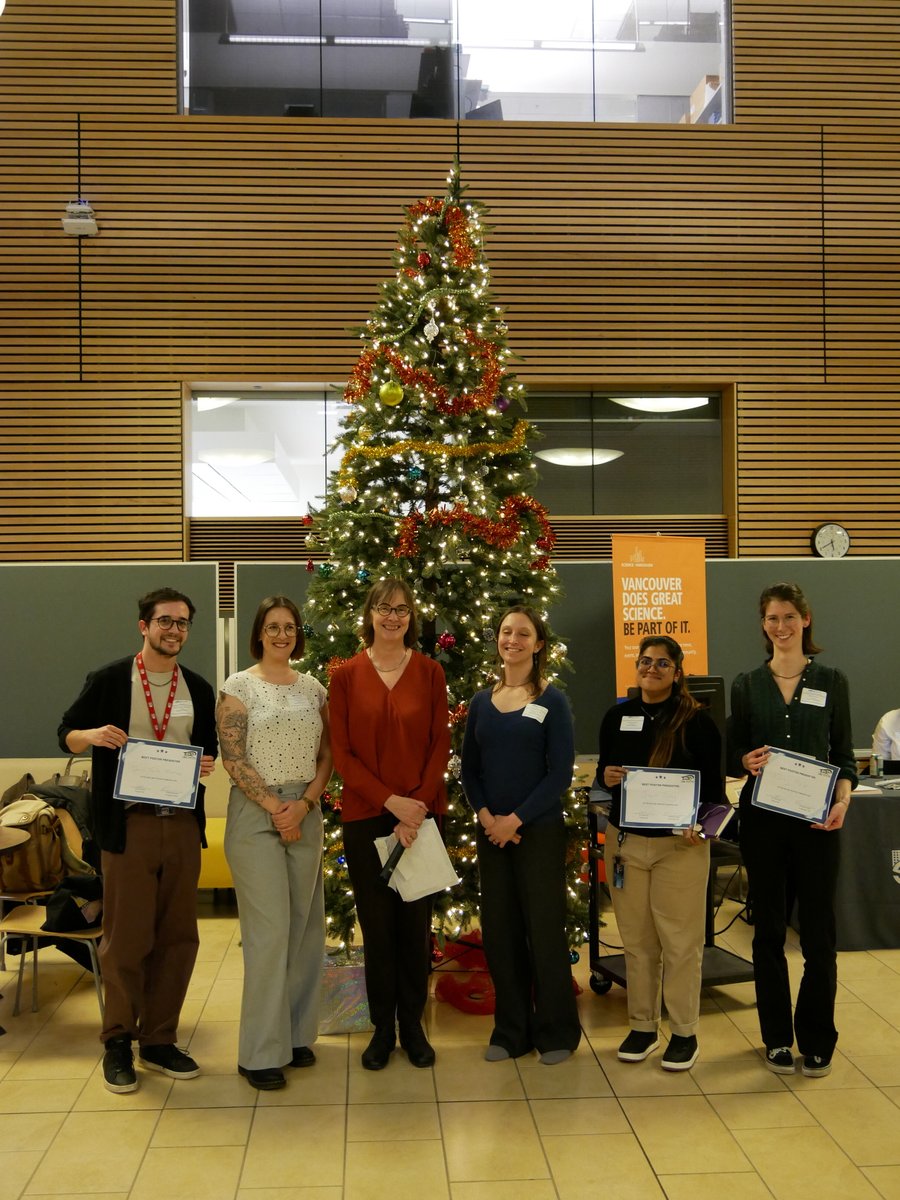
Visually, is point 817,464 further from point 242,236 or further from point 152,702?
point 152,702

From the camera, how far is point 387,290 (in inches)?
199

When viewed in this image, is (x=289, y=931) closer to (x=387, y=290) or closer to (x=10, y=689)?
(x=387, y=290)

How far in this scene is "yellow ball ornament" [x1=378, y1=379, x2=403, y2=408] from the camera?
476 centimetres

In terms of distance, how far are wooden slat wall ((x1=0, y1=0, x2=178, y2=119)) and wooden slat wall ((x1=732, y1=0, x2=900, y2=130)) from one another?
467 centimetres

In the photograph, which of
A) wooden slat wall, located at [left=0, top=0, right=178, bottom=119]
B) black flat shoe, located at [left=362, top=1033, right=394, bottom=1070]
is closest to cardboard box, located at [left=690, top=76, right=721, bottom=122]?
wooden slat wall, located at [left=0, top=0, right=178, bottom=119]

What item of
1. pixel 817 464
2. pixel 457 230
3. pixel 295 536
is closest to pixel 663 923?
pixel 457 230

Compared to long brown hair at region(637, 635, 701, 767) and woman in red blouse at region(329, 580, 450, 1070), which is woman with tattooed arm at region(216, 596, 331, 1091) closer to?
woman in red blouse at region(329, 580, 450, 1070)

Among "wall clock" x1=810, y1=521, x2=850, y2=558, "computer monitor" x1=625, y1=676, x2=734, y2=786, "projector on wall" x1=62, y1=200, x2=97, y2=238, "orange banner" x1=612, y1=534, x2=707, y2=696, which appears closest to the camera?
"computer monitor" x1=625, y1=676, x2=734, y2=786

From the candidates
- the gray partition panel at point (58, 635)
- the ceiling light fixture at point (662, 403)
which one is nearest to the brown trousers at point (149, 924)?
the gray partition panel at point (58, 635)

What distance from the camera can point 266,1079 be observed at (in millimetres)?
3639

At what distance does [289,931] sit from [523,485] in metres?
2.33

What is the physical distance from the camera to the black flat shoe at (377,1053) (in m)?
3.79

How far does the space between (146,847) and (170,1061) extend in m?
0.80

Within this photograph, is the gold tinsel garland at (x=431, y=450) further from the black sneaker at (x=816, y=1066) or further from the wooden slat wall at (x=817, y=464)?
the wooden slat wall at (x=817, y=464)
